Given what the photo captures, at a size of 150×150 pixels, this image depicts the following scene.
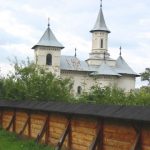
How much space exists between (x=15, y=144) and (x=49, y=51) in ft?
192

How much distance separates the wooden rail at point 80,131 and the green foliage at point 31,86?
948cm

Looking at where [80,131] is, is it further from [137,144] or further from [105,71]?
[105,71]

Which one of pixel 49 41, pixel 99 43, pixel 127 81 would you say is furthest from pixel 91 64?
pixel 49 41

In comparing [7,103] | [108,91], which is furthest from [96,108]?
[108,91]

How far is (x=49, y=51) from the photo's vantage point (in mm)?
75500

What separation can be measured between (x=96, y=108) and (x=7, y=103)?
7.84m

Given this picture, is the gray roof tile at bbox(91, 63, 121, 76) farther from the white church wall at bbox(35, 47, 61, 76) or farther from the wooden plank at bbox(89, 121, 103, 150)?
the wooden plank at bbox(89, 121, 103, 150)

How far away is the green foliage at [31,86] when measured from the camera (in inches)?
1189

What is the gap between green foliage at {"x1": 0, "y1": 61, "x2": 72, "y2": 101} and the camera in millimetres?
30203

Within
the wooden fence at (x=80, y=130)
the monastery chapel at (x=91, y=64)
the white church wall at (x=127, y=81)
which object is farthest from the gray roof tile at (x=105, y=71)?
the wooden fence at (x=80, y=130)

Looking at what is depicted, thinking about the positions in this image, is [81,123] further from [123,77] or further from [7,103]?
[123,77]

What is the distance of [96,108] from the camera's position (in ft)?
47.0

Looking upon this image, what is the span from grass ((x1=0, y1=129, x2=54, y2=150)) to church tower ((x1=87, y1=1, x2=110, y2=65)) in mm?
61824

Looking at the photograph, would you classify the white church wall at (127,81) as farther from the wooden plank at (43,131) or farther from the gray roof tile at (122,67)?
the wooden plank at (43,131)
